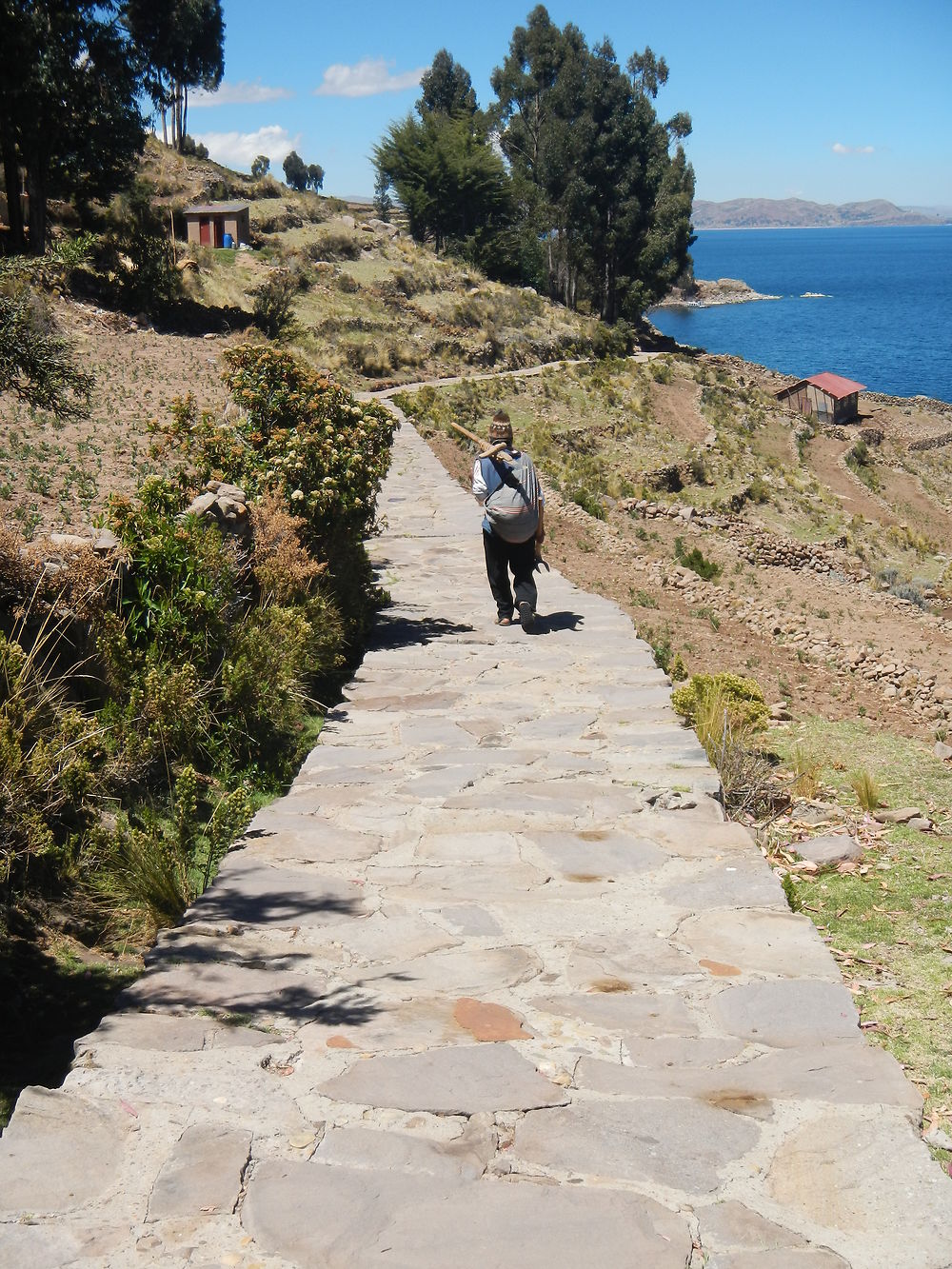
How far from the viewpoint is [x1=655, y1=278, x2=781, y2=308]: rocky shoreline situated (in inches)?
5576

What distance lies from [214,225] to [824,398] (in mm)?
24662

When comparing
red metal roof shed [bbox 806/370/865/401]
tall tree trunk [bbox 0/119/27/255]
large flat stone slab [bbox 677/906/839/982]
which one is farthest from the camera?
red metal roof shed [bbox 806/370/865/401]

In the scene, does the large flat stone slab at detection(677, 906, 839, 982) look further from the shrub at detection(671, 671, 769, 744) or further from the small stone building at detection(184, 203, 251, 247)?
the small stone building at detection(184, 203, 251, 247)

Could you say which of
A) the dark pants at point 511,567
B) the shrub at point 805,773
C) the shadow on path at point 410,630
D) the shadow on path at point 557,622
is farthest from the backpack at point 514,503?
the shrub at point 805,773

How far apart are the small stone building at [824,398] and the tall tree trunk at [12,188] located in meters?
30.2

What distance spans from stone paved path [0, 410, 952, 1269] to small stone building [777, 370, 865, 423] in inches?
1755

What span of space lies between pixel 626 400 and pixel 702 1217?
33.4 metres

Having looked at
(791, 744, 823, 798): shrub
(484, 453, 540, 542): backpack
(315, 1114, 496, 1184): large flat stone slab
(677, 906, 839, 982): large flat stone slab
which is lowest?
(791, 744, 823, 798): shrub

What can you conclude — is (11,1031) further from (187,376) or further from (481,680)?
(187,376)

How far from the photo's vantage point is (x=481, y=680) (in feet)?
22.7

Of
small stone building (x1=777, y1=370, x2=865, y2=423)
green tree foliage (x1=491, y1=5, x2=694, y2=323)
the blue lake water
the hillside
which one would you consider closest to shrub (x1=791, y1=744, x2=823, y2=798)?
the hillside

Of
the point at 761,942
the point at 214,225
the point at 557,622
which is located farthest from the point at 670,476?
the point at 761,942

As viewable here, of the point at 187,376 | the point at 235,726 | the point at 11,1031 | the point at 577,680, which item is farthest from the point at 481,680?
the point at 187,376

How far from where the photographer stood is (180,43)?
163ft
